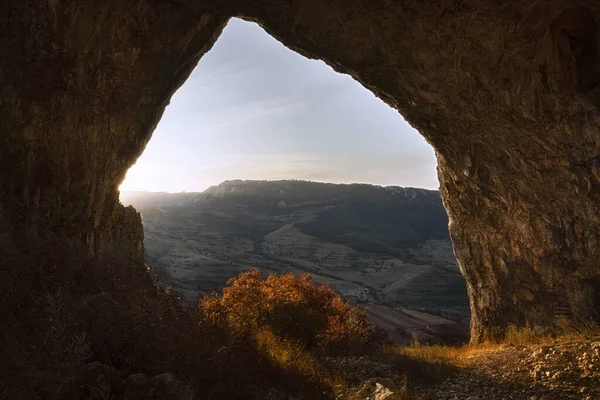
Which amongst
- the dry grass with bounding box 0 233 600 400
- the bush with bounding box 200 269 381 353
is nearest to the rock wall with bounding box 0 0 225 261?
the dry grass with bounding box 0 233 600 400

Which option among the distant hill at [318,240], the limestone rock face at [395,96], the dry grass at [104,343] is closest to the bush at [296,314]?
the dry grass at [104,343]

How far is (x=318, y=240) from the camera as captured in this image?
350ft

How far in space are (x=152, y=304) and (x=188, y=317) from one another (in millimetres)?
886

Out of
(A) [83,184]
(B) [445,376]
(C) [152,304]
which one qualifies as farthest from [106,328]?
(B) [445,376]

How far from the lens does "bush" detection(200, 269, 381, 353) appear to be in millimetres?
15148

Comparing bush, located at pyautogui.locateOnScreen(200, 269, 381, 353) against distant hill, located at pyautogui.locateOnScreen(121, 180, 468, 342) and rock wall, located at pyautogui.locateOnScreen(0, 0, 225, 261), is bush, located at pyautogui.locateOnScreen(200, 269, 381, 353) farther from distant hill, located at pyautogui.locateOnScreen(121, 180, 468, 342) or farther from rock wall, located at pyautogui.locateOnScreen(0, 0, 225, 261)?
distant hill, located at pyautogui.locateOnScreen(121, 180, 468, 342)

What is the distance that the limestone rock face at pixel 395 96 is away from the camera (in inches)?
400

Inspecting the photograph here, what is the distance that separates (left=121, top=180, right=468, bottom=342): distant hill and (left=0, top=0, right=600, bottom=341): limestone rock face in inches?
707

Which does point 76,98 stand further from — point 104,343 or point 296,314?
point 296,314

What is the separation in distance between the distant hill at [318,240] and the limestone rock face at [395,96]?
17952 millimetres

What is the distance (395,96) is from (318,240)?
307 ft

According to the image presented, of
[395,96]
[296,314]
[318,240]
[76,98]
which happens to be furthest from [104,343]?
[318,240]

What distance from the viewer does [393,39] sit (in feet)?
38.7

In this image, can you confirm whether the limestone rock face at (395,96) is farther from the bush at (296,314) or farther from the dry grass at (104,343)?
the bush at (296,314)
